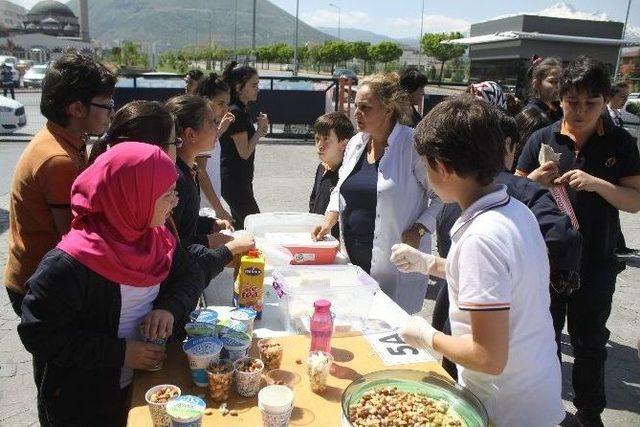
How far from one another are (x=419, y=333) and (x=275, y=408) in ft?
1.60

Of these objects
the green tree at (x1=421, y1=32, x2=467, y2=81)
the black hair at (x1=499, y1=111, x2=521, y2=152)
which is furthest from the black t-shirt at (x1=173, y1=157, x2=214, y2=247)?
the green tree at (x1=421, y1=32, x2=467, y2=81)

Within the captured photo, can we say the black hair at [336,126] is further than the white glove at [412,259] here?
Yes

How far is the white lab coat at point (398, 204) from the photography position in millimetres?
2764

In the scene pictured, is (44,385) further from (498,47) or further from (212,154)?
(498,47)

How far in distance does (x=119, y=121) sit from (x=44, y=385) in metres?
0.98

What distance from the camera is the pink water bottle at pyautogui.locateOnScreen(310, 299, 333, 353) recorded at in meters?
1.75

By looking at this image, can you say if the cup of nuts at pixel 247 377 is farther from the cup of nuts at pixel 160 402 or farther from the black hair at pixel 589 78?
the black hair at pixel 589 78

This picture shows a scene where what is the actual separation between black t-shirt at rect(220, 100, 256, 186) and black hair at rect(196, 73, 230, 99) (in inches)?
6.4

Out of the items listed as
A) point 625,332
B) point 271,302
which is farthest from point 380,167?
point 625,332

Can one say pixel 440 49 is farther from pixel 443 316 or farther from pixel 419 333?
pixel 419 333

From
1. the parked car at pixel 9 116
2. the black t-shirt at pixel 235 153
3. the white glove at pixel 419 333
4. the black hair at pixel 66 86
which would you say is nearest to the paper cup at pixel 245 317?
the white glove at pixel 419 333

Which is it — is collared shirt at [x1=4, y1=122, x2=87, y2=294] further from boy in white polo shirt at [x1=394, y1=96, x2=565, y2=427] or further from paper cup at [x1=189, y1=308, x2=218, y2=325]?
boy in white polo shirt at [x1=394, y1=96, x2=565, y2=427]

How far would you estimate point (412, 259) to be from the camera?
1992 millimetres

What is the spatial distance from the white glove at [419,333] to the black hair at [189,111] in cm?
151
